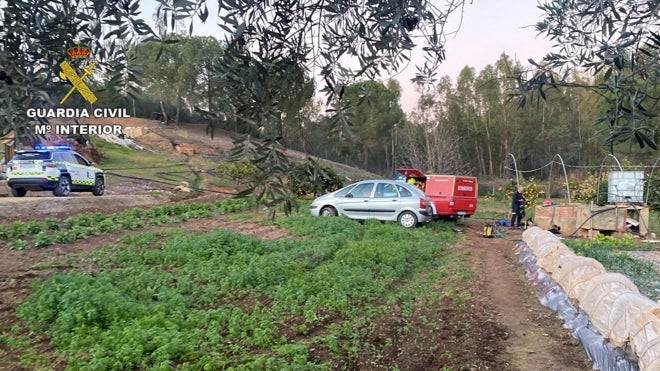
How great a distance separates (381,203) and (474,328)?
33.6ft

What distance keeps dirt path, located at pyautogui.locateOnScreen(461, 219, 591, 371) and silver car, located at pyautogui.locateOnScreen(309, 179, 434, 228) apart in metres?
3.93

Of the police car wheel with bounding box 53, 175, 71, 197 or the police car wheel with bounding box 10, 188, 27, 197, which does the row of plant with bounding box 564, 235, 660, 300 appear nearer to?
the police car wheel with bounding box 53, 175, 71, 197

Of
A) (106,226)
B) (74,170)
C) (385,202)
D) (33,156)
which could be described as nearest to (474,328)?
(106,226)

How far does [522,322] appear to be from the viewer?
762cm

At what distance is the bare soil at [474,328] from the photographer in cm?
587

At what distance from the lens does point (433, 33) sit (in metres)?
2.82

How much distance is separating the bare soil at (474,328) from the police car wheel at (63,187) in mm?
7637

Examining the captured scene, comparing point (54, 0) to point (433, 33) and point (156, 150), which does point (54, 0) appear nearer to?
point (433, 33)

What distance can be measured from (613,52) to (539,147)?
38402 mm

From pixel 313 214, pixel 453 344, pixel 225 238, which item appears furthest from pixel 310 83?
pixel 313 214

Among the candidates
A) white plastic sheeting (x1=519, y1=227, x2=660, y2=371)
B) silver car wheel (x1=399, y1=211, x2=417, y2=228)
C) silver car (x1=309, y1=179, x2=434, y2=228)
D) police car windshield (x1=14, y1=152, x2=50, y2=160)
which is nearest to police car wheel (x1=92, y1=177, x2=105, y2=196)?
police car windshield (x1=14, y1=152, x2=50, y2=160)

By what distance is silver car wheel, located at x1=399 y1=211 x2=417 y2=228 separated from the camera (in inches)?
661

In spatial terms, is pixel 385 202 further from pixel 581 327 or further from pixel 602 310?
pixel 602 310

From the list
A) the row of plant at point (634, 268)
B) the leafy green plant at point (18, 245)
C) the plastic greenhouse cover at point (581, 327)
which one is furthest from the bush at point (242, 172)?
the leafy green plant at point (18, 245)
